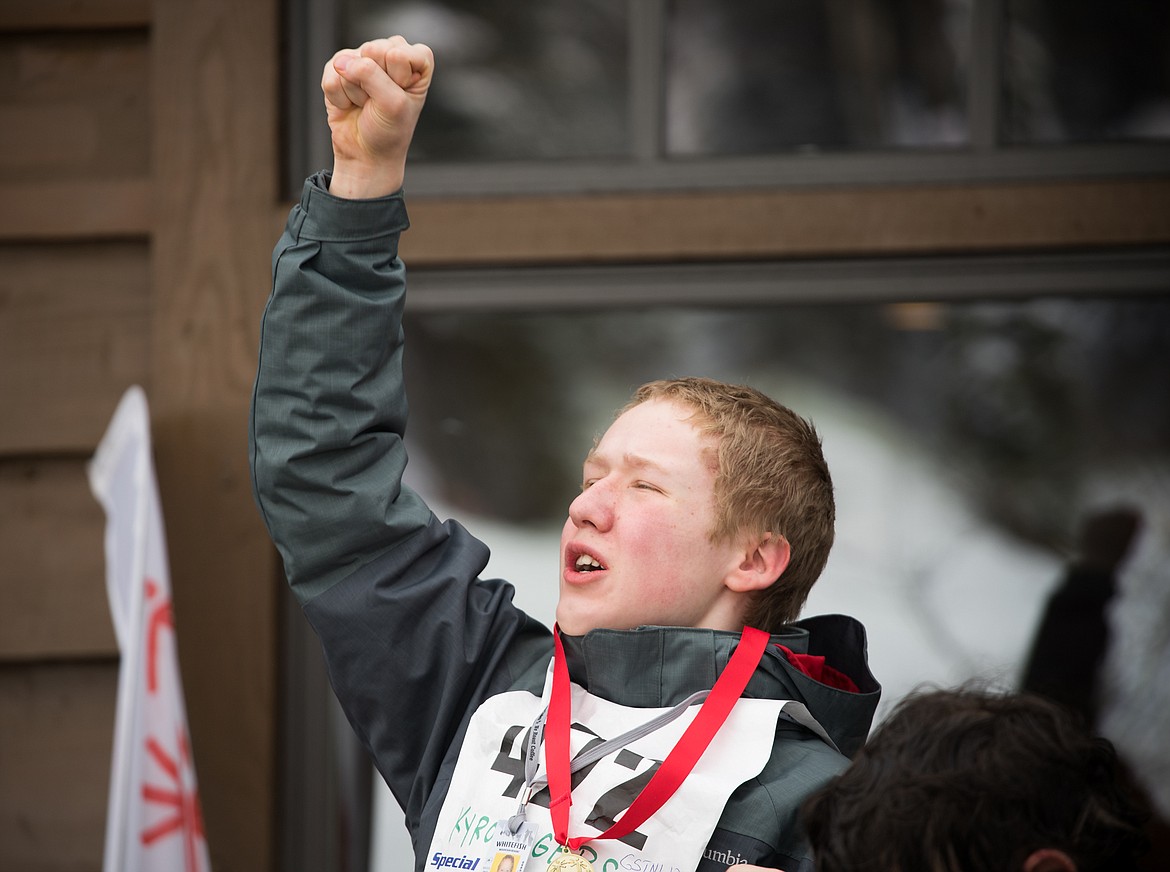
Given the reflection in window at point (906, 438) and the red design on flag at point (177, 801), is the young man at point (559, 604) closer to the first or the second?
the red design on flag at point (177, 801)

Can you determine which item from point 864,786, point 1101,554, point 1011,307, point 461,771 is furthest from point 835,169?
point 864,786

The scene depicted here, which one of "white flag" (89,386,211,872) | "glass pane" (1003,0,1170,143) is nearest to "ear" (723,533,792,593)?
"white flag" (89,386,211,872)

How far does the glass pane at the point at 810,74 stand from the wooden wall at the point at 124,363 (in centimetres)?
86

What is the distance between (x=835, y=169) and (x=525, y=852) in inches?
64.6

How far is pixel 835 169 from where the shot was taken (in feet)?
8.60

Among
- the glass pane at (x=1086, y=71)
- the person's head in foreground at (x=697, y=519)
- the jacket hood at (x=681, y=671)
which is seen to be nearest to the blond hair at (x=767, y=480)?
the person's head in foreground at (x=697, y=519)

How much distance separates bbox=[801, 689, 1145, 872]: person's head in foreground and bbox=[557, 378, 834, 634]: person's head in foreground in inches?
20.5

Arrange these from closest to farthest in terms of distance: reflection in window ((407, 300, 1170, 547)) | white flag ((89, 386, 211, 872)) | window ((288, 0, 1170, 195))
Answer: white flag ((89, 386, 211, 872))
window ((288, 0, 1170, 195))
reflection in window ((407, 300, 1170, 547))

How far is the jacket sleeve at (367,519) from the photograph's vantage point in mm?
1496

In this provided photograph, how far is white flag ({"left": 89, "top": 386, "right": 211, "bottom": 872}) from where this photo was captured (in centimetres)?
218

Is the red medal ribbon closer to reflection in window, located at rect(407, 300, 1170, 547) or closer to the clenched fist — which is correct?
the clenched fist

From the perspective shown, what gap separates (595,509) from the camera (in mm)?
1606

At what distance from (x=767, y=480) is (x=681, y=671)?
0.91 feet

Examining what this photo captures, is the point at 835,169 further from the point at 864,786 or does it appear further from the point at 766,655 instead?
the point at 864,786
